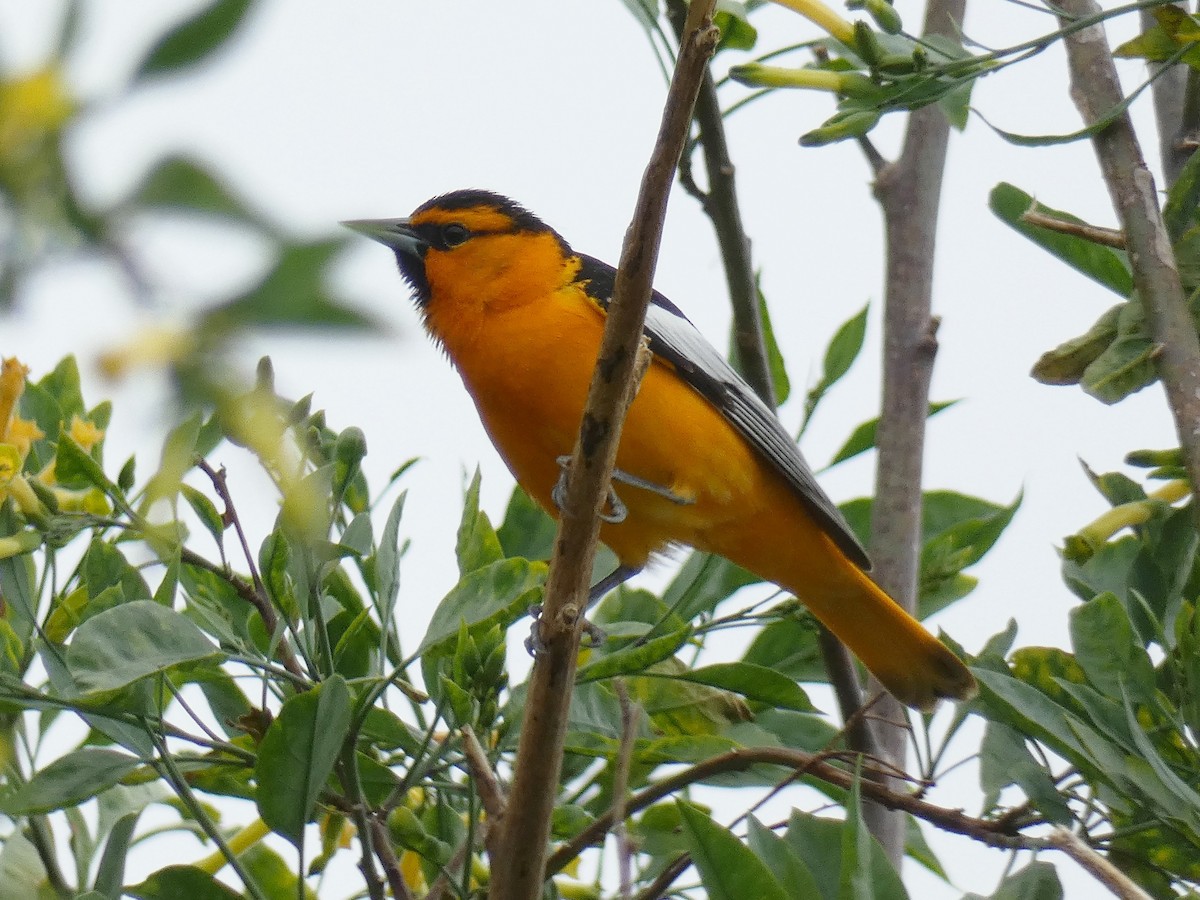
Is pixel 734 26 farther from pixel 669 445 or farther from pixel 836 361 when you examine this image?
pixel 669 445

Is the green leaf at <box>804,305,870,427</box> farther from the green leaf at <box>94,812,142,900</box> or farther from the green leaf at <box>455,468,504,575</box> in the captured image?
the green leaf at <box>94,812,142,900</box>

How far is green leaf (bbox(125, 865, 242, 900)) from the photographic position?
192 centimetres

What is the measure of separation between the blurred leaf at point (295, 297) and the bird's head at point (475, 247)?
3.10m

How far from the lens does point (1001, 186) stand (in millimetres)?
2598

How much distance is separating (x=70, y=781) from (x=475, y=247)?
2.08 metres

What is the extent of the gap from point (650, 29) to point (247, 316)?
2.47m

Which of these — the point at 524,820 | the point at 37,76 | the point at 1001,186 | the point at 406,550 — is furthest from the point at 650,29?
the point at 37,76

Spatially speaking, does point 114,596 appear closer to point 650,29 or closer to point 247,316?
point 650,29

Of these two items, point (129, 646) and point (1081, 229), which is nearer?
point (129, 646)

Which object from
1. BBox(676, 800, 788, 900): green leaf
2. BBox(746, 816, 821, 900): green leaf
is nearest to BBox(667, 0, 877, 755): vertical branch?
BBox(746, 816, 821, 900): green leaf

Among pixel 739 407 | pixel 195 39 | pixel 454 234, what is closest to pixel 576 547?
pixel 195 39

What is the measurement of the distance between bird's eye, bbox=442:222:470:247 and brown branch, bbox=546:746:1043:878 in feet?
6.66

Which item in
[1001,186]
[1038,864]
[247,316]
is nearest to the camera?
[247,316]

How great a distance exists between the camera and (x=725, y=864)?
162 cm
